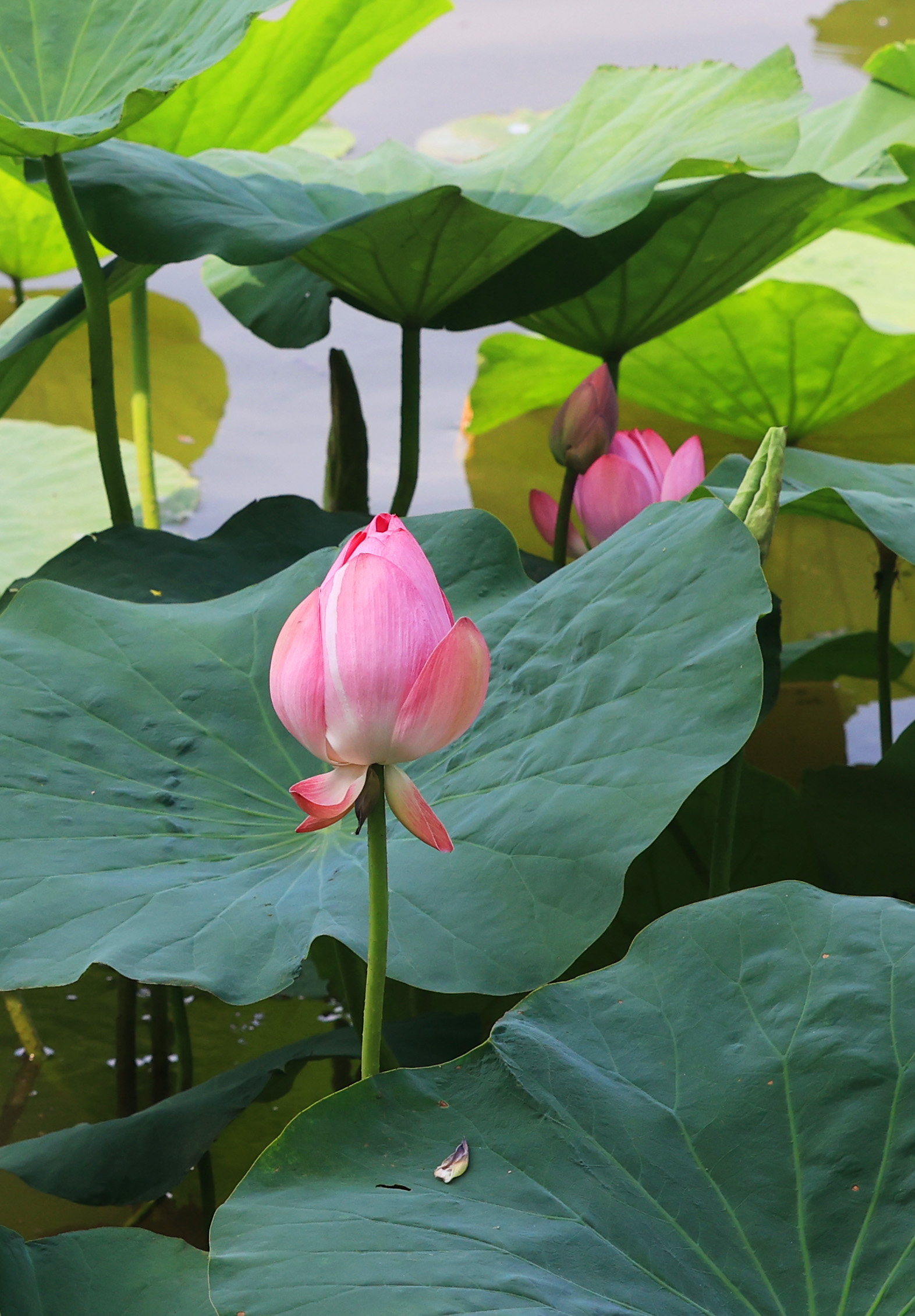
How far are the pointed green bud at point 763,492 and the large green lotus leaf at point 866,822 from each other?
0.36 metres

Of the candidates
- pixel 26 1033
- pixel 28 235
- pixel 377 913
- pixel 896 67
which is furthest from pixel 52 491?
pixel 377 913

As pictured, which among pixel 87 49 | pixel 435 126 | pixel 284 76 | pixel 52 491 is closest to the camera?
pixel 87 49

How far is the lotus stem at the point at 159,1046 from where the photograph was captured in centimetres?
86

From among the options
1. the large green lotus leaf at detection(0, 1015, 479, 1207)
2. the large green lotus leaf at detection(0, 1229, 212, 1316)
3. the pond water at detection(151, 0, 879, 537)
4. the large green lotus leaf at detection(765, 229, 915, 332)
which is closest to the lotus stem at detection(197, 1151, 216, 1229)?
the large green lotus leaf at detection(0, 1015, 479, 1207)

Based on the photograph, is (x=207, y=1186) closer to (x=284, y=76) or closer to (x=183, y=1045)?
(x=183, y=1045)

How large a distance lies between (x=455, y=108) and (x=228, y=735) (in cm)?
215

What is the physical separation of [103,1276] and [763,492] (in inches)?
19.1

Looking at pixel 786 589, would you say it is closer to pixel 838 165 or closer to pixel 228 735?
pixel 838 165

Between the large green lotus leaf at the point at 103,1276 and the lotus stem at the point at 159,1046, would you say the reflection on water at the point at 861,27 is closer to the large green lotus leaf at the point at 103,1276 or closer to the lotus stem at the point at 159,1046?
the lotus stem at the point at 159,1046

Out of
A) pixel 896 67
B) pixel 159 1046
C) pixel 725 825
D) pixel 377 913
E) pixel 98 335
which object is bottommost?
pixel 159 1046

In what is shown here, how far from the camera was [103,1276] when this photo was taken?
21.5 inches

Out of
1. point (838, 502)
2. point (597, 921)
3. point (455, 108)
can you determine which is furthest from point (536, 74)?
point (597, 921)

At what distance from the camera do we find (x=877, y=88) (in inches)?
45.7

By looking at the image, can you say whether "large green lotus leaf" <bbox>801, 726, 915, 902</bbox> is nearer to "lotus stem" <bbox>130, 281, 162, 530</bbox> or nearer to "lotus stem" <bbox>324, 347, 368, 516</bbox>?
"lotus stem" <bbox>324, 347, 368, 516</bbox>
